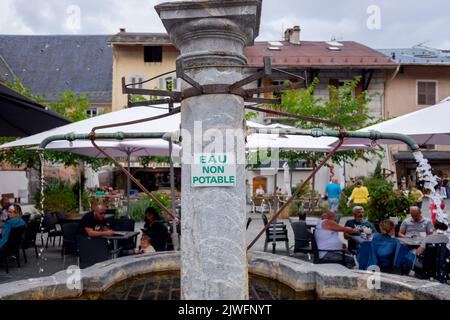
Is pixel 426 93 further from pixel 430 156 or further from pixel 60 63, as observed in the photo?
pixel 60 63

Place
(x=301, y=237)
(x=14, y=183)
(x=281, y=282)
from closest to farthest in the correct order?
(x=281, y=282) → (x=301, y=237) → (x=14, y=183)

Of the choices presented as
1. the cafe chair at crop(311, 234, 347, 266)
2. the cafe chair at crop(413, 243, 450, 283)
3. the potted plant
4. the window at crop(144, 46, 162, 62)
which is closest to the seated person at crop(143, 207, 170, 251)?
the cafe chair at crop(311, 234, 347, 266)

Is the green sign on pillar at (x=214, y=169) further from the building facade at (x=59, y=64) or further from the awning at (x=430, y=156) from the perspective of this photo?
the building facade at (x=59, y=64)

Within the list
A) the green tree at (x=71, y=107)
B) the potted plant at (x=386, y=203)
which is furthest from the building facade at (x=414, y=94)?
the potted plant at (x=386, y=203)

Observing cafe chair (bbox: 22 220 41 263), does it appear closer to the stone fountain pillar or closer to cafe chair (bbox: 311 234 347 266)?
cafe chair (bbox: 311 234 347 266)

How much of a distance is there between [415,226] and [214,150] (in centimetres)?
567

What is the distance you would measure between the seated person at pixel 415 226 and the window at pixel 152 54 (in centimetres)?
2175

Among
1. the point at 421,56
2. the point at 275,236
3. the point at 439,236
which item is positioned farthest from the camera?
the point at 421,56

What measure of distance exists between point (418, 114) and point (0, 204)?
9.11m

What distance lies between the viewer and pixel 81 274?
12.7ft

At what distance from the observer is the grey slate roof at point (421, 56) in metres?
26.3

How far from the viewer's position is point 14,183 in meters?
21.5

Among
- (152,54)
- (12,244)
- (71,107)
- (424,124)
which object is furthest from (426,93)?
(12,244)

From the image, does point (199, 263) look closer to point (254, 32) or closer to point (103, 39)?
point (254, 32)
